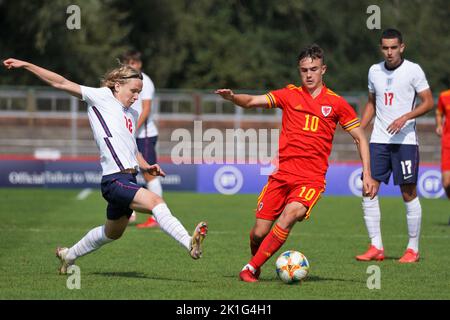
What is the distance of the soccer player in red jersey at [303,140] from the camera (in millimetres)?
8266

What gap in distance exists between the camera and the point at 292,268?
809 centimetres

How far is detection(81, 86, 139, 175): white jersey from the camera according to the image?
8172mm

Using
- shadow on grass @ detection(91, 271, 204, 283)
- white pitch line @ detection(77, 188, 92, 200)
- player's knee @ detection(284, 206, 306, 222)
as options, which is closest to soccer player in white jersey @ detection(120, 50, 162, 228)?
shadow on grass @ detection(91, 271, 204, 283)

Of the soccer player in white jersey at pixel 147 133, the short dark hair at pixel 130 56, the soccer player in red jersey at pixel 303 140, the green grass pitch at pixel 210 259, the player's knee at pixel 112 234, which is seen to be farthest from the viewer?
the soccer player in white jersey at pixel 147 133

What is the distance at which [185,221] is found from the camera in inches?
573

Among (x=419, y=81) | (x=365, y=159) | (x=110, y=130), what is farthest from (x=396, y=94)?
(x=110, y=130)

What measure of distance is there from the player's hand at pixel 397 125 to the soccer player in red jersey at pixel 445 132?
15.2ft

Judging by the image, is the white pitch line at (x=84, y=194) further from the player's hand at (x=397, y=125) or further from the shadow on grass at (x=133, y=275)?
the shadow on grass at (x=133, y=275)

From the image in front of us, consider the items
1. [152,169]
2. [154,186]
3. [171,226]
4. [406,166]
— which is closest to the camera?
[171,226]

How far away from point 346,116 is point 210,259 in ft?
7.84

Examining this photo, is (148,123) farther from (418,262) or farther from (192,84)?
(192,84)

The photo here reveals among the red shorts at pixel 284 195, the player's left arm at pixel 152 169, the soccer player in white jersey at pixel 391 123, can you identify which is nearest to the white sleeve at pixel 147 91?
the soccer player in white jersey at pixel 391 123

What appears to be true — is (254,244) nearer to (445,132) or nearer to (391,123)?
(391,123)
